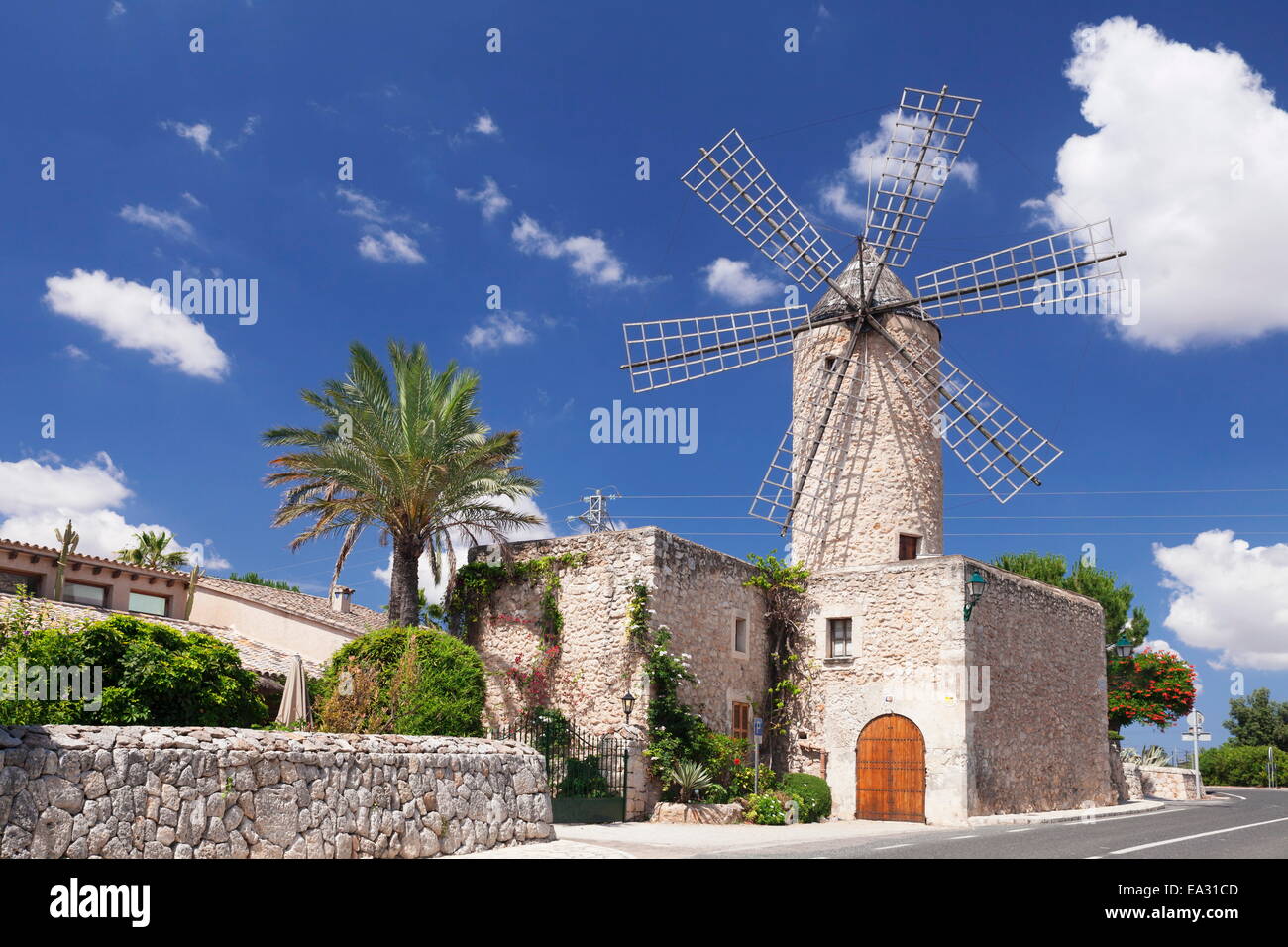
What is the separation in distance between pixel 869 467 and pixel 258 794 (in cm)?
1600

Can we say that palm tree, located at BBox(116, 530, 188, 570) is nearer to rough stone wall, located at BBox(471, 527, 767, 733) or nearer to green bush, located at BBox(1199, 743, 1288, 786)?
rough stone wall, located at BBox(471, 527, 767, 733)

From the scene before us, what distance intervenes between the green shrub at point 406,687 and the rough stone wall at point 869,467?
928 centimetres

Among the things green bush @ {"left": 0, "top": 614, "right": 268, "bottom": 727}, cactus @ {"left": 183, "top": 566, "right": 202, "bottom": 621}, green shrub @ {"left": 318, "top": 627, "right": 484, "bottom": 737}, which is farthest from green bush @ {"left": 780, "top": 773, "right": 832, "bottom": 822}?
cactus @ {"left": 183, "top": 566, "right": 202, "bottom": 621}

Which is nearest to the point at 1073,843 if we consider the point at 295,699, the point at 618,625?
the point at 618,625

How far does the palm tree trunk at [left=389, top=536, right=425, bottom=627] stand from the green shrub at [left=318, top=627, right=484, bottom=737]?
1503mm

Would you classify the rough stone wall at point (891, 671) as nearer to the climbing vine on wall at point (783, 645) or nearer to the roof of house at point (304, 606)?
the climbing vine on wall at point (783, 645)

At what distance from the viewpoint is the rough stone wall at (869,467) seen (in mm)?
22688

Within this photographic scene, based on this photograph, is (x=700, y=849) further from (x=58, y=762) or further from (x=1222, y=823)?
(x=1222, y=823)

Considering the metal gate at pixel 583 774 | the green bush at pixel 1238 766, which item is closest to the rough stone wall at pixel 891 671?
the metal gate at pixel 583 774

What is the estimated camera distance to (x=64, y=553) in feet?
77.7

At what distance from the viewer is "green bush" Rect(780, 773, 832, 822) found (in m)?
19.0
